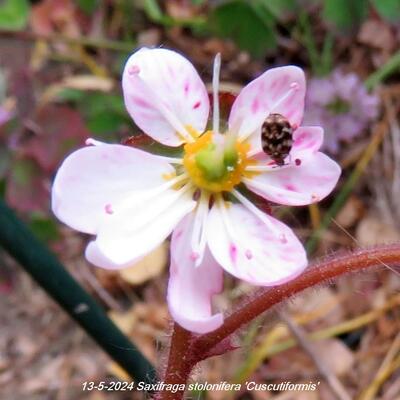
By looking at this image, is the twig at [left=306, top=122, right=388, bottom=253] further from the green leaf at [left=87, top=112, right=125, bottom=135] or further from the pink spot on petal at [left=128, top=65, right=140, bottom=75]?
the pink spot on petal at [left=128, top=65, right=140, bottom=75]

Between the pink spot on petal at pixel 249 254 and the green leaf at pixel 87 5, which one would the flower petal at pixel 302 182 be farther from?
the green leaf at pixel 87 5

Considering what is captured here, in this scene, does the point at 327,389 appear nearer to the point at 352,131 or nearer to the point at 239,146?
the point at 352,131

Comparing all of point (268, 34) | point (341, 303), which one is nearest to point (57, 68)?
point (268, 34)

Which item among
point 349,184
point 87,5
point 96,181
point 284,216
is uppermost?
point 96,181

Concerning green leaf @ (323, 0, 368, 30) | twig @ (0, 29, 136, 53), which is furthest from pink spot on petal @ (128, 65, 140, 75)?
twig @ (0, 29, 136, 53)

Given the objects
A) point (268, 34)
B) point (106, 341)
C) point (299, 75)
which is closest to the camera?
point (299, 75)

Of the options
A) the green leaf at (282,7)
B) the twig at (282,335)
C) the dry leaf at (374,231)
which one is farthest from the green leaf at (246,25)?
the twig at (282,335)

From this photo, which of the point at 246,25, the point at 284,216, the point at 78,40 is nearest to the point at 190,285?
the point at 284,216

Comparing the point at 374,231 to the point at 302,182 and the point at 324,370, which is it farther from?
the point at 302,182
